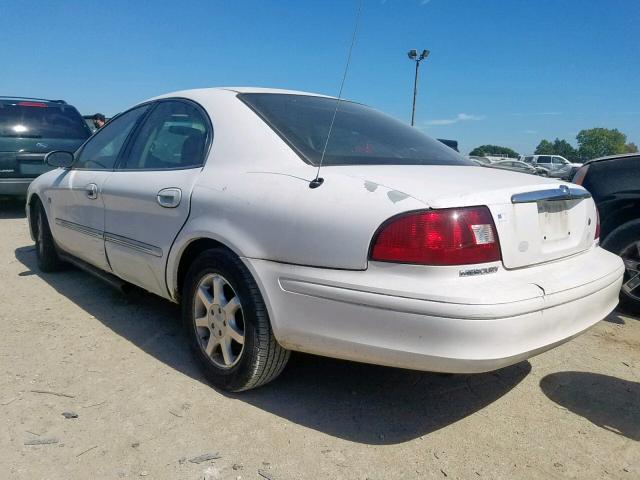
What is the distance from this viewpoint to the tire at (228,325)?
2285mm

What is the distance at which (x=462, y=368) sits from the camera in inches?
73.5

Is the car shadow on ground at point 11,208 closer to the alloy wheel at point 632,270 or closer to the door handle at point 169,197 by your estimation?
the door handle at point 169,197

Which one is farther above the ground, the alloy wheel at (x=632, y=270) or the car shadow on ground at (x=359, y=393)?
the alloy wheel at (x=632, y=270)

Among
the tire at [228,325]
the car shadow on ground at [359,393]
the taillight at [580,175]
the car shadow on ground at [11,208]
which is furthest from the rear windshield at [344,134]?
the car shadow on ground at [11,208]

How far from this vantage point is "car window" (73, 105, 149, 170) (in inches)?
139

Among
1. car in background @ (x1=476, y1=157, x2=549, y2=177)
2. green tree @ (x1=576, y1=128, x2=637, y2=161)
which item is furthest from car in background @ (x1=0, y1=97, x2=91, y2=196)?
green tree @ (x1=576, y1=128, x2=637, y2=161)

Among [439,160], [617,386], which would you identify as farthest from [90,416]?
[617,386]

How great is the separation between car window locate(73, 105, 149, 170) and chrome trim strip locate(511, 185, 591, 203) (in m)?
2.53

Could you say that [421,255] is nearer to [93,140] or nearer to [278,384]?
[278,384]

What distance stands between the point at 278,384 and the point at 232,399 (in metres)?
0.27

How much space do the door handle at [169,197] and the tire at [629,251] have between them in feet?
10.2

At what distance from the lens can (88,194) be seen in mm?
Answer: 3574

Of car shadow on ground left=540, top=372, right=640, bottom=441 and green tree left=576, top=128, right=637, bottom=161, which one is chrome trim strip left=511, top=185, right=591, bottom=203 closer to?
car shadow on ground left=540, top=372, right=640, bottom=441

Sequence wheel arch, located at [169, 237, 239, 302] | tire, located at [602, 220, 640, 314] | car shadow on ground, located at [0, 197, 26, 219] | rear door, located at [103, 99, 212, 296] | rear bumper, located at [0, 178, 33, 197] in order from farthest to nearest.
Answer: car shadow on ground, located at [0, 197, 26, 219] < rear bumper, located at [0, 178, 33, 197] < tire, located at [602, 220, 640, 314] < rear door, located at [103, 99, 212, 296] < wheel arch, located at [169, 237, 239, 302]
